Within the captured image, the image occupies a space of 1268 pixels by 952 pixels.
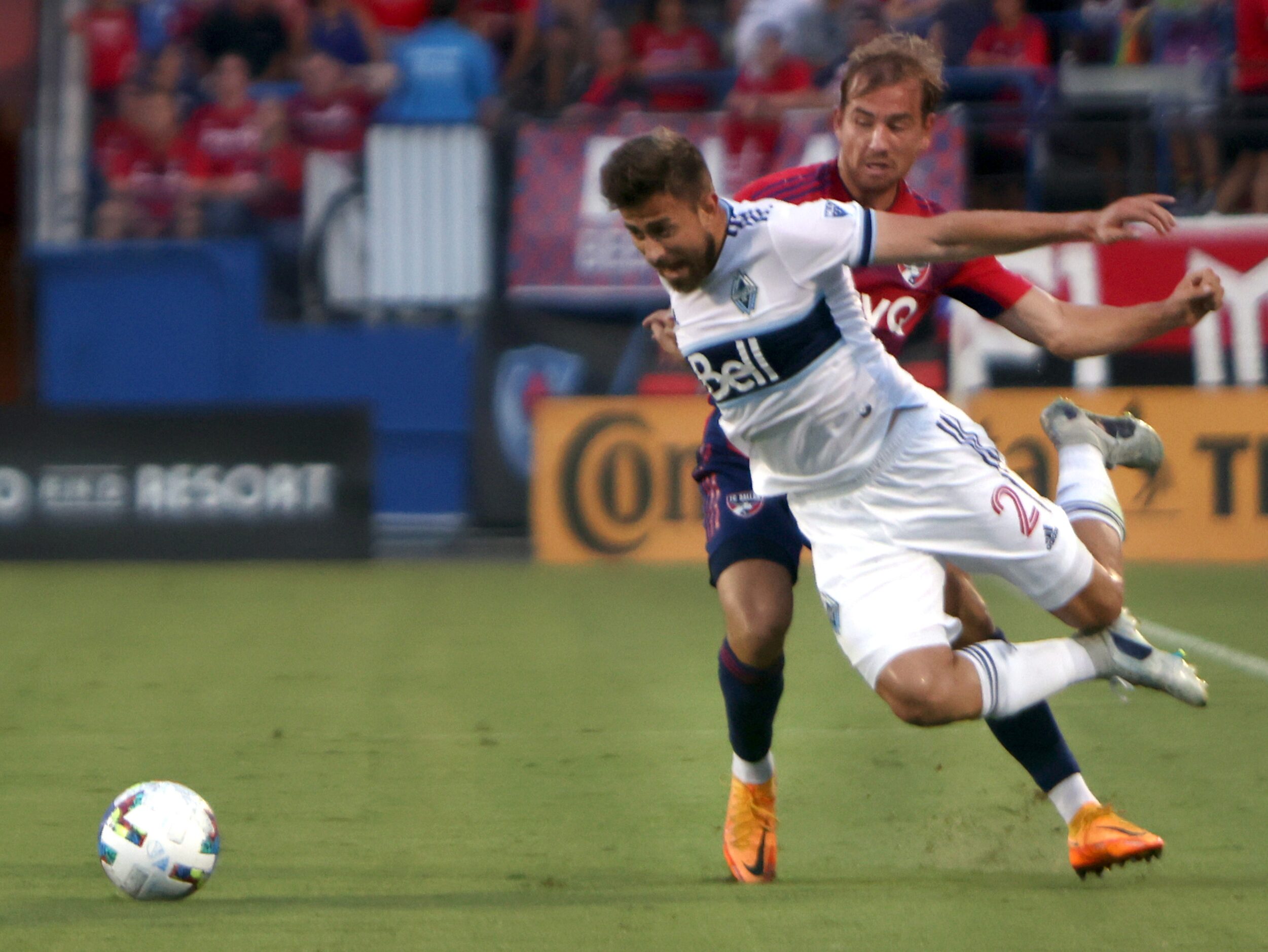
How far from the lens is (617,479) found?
11.7 m

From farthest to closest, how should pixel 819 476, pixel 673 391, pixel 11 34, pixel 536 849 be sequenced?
pixel 11 34 → pixel 673 391 → pixel 536 849 → pixel 819 476

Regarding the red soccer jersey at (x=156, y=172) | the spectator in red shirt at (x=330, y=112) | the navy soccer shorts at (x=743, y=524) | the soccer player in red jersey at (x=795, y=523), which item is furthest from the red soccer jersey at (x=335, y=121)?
the navy soccer shorts at (x=743, y=524)

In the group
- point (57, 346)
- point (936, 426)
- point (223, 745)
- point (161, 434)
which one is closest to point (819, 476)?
point (936, 426)

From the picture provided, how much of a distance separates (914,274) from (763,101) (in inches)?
314

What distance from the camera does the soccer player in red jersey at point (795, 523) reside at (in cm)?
466

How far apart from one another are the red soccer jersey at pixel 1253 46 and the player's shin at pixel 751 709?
9.52 m

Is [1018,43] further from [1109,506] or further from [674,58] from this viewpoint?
[1109,506]

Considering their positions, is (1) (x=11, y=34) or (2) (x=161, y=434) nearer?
(2) (x=161, y=434)

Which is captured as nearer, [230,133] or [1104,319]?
[1104,319]

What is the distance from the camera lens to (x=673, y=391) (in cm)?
1261

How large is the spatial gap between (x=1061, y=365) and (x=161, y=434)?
234 inches

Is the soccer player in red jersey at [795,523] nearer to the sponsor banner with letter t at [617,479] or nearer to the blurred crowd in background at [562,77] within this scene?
the sponsor banner with letter t at [617,479]

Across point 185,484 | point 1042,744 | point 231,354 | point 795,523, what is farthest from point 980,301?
point 231,354

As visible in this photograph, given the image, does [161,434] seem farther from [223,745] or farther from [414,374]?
[223,745]
